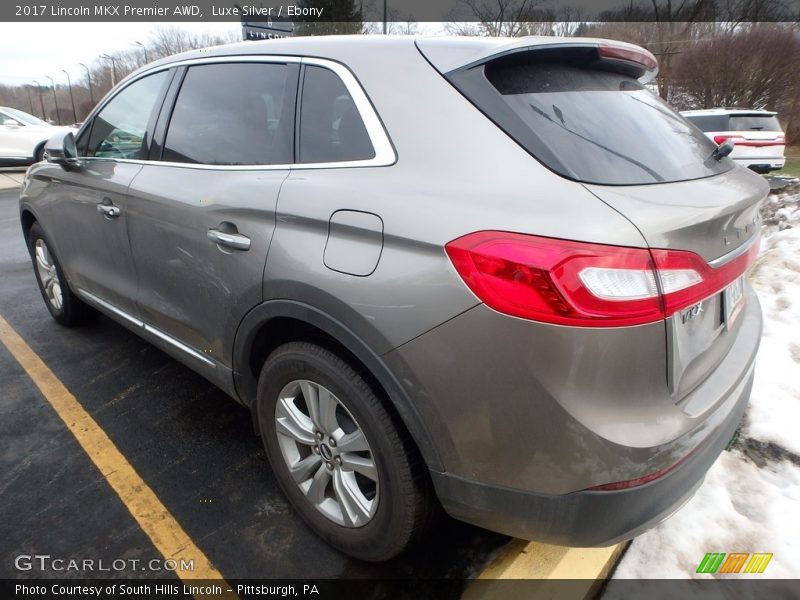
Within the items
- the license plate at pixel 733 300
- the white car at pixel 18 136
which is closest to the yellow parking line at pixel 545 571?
the license plate at pixel 733 300

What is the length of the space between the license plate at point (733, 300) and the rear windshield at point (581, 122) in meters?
0.40

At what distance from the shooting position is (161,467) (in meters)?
2.52

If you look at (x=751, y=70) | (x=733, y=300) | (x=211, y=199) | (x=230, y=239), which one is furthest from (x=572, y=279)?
(x=751, y=70)

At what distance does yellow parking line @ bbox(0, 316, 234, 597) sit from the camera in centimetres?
204

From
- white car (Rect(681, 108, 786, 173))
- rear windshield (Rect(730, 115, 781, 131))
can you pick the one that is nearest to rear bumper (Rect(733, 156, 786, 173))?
white car (Rect(681, 108, 786, 173))

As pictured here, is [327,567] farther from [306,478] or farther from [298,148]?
[298,148]

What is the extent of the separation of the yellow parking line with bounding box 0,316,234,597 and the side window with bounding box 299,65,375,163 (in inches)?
61.6

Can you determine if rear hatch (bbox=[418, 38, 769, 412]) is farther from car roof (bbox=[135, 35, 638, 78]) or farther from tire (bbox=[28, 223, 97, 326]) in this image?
tire (bbox=[28, 223, 97, 326])

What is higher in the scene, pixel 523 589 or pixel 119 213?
pixel 119 213

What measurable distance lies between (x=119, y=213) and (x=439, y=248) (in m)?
2.03

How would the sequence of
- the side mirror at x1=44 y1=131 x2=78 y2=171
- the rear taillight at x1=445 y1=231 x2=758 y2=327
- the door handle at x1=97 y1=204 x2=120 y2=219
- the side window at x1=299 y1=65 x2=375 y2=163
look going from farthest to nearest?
the side mirror at x1=44 y1=131 x2=78 y2=171, the door handle at x1=97 y1=204 x2=120 y2=219, the side window at x1=299 y1=65 x2=375 y2=163, the rear taillight at x1=445 y1=231 x2=758 y2=327

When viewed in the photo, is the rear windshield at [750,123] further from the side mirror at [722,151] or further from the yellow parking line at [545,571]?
the yellow parking line at [545,571]

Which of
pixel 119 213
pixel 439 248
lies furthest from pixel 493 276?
pixel 119 213

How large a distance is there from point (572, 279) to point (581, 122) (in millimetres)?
585
